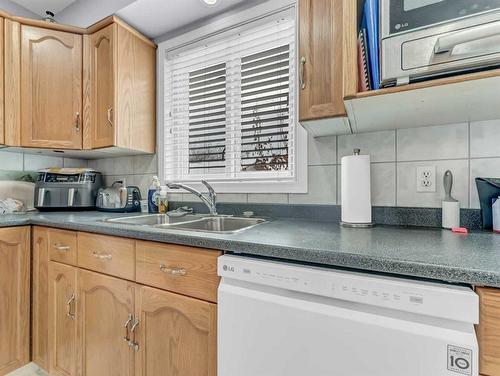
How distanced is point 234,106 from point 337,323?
139 cm

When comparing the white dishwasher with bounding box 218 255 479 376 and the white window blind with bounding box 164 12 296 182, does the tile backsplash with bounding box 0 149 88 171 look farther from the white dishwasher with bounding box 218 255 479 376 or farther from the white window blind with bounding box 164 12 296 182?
the white dishwasher with bounding box 218 255 479 376

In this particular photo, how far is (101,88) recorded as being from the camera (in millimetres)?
1788

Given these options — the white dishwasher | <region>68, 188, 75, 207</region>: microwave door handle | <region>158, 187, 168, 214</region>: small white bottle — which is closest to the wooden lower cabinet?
the white dishwasher

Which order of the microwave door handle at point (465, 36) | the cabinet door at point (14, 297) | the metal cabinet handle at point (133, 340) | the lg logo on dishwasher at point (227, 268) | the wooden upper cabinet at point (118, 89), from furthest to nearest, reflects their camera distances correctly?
the wooden upper cabinet at point (118, 89), the cabinet door at point (14, 297), the metal cabinet handle at point (133, 340), the lg logo on dishwasher at point (227, 268), the microwave door handle at point (465, 36)

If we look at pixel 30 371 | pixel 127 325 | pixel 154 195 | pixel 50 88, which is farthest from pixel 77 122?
pixel 30 371

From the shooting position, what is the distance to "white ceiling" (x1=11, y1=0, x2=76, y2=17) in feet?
6.61

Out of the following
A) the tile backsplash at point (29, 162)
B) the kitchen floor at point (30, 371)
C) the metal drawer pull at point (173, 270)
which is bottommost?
the kitchen floor at point (30, 371)

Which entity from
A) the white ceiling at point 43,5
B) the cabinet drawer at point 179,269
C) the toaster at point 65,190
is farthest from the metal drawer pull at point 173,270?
the white ceiling at point 43,5

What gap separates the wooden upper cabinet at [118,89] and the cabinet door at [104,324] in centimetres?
88

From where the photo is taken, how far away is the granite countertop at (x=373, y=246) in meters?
0.61

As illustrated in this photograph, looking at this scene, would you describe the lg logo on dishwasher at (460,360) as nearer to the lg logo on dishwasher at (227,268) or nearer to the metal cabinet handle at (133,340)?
the lg logo on dishwasher at (227,268)

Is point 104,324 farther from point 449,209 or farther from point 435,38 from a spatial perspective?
point 435,38

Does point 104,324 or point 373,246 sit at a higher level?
point 373,246

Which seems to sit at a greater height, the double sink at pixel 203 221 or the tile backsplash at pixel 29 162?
the tile backsplash at pixel 29 162
